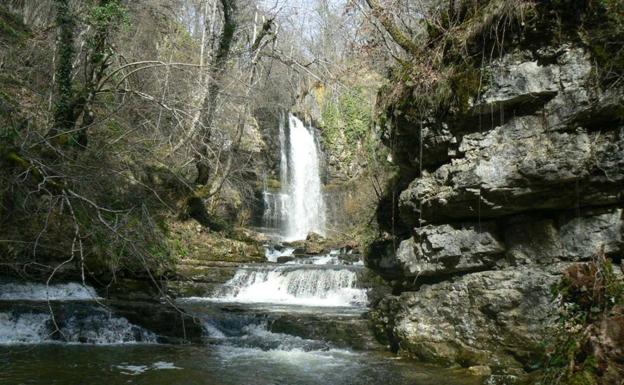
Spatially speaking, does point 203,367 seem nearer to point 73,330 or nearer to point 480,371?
point 73,330

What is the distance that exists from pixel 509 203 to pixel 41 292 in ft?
28.7

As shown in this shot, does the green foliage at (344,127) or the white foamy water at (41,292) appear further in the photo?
the green foliage at (344,127)

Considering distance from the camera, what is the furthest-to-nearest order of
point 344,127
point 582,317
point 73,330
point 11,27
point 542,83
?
point 344,127, point 11,27, point 73,330, point 542,83, point 582,317

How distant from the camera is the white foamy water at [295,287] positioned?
39.7ft

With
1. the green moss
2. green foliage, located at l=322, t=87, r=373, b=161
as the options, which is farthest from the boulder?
green foliage, located at l=322, t=87, r=373, b=161

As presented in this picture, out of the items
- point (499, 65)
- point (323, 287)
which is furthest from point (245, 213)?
point (499, 65)

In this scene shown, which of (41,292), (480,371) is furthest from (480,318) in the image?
(41,292)

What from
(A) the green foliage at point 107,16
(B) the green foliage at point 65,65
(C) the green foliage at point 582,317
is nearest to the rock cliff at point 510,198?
(C) the green foliage at point 582,317

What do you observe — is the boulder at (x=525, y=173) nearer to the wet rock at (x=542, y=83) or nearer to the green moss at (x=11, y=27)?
the wet rock at (x=542, y=83)

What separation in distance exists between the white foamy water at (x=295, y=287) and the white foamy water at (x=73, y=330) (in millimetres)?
3638

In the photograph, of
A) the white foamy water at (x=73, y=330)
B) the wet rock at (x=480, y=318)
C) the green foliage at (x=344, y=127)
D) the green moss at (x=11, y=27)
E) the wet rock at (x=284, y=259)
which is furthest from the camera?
the green foliage at (x=344, y=127)

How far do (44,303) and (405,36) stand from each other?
7596 mm

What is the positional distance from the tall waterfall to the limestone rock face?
49.6 ft

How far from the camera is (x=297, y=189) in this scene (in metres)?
24.3
